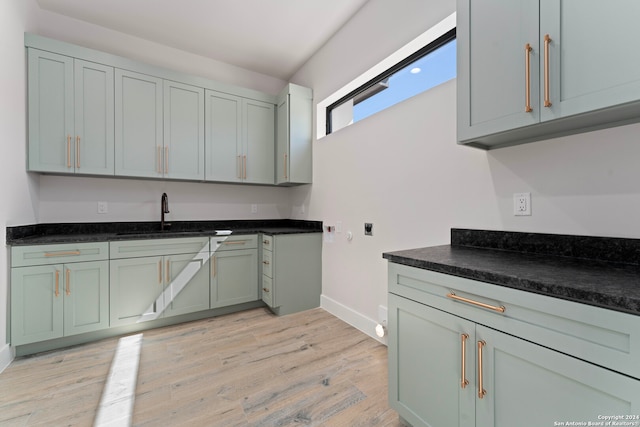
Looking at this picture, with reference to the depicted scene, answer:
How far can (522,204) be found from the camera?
143cm

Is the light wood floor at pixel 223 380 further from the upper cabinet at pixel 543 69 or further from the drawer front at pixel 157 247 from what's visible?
the upper cabinet at pixel 543 69

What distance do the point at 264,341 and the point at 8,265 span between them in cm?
192

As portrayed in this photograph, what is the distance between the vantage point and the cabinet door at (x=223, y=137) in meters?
2.99

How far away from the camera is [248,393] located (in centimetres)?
166

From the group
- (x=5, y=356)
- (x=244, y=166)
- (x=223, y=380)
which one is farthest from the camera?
(x=244, y=166)

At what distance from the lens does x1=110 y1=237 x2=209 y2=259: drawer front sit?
2361 millimetres

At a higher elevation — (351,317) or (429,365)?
(429,365)

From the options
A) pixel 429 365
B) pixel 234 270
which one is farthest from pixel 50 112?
pixel 429 365

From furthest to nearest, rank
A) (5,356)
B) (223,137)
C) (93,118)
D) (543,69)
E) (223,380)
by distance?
1. (223,137)
2. (93,118)
3. (5,356)
4. (223,380)
5. (543,69)

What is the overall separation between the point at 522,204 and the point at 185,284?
2.73 meters

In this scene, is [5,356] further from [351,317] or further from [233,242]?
[351,317]

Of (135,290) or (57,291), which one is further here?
(135,290)

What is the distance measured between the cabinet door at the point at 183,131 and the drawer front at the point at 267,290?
4.24 ft

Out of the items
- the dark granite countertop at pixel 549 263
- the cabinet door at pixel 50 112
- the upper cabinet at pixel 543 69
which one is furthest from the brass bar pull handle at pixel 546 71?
the cabinet door at pixel 50 112
